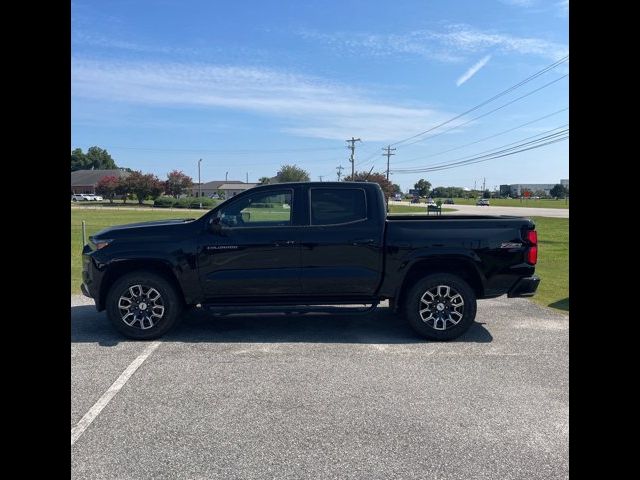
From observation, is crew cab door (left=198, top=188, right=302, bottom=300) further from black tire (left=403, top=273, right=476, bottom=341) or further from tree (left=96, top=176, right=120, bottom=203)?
tree (left=96, top=176, right=120, bottom=203)

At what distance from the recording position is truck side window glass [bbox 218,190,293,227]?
5.73 metres

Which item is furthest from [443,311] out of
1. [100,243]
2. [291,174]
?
[291,174]

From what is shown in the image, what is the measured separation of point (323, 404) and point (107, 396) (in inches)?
71.8

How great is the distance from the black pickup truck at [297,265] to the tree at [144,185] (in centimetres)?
7720

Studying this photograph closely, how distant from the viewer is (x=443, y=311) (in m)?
5.63

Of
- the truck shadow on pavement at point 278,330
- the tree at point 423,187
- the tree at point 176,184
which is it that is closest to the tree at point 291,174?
the tree at point 176,184

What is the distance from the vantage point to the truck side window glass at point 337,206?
576 cm

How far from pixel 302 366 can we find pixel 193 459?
1804 mm

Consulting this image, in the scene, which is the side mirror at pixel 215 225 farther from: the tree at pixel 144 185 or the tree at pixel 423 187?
the tree at pixel 423 187

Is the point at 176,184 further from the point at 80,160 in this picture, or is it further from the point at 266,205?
the point at 266,205

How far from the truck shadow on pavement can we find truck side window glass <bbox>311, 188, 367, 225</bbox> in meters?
1.29
